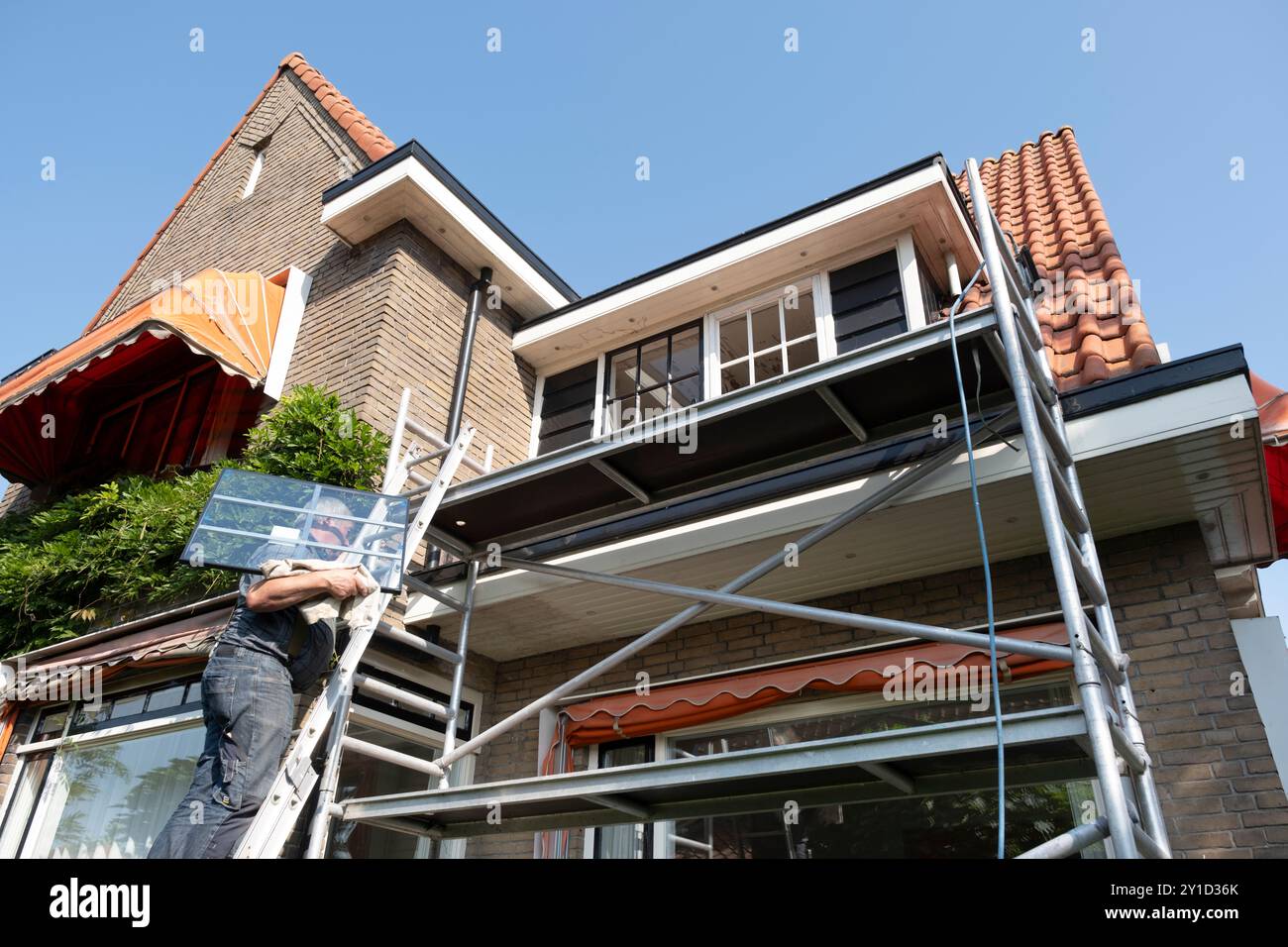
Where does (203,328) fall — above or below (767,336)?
below

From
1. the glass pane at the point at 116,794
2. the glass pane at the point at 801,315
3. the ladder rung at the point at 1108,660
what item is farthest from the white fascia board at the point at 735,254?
the glass pane at the point at 116,794

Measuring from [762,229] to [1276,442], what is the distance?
3967 millimetres

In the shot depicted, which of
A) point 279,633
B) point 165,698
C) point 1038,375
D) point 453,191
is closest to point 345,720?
point 279,633

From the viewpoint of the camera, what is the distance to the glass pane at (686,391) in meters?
7.54

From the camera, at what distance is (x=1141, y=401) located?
423cm

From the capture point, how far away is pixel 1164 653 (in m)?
4.54

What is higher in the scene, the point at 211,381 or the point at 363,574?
the point at 211,381

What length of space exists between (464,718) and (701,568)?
239 centimetres

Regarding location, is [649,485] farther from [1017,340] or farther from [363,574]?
[1017,340]

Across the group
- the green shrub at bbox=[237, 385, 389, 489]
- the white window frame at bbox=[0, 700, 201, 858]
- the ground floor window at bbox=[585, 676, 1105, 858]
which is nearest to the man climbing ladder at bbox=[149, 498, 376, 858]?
the green shrub at bbox=[237, 385, 389, 489]

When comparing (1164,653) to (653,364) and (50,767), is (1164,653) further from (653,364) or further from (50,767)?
(50,767)

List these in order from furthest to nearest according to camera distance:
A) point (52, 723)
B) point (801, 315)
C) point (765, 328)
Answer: point (765, 328) → point (801, 315) → point (52, 723)
